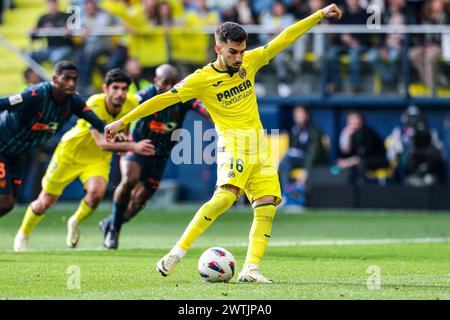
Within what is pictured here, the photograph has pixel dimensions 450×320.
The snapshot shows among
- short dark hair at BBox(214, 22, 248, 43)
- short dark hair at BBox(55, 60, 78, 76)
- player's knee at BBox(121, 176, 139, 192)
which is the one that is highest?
short dark hair at BBox(55, 60, 78, 76)

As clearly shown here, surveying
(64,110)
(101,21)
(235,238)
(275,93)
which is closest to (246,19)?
(275,93)

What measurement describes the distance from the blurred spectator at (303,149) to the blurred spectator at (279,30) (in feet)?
2.32

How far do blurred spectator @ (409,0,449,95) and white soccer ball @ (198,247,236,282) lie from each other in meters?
13.6

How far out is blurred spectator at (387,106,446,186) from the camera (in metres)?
21.8

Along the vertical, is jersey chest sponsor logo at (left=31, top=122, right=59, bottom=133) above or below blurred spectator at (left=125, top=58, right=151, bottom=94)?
below

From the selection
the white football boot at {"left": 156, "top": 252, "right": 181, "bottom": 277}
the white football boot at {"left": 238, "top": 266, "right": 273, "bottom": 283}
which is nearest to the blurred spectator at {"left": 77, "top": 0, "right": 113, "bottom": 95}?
the white football boot at {"left": 156, "top": 252, "right": 181, "bottom": 277}

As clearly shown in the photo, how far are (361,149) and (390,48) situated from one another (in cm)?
225

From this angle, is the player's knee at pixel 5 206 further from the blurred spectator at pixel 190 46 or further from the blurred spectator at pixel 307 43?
the blurred spectator at pixel 307 43

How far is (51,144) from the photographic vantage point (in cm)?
2370

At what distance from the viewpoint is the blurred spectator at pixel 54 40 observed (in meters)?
23.4

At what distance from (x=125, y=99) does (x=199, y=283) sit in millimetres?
4766

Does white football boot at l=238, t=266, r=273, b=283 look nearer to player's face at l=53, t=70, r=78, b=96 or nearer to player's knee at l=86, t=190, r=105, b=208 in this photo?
player's face at l=53, t=70, r=78, b=96
